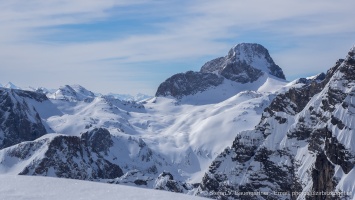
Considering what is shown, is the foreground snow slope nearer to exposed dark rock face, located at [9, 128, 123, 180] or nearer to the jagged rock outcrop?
the jagged rock outcrop

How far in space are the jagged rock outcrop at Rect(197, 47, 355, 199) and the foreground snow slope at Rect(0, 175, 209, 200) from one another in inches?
4957

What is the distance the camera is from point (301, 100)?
19212cm

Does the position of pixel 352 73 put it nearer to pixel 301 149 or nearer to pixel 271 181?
pixel 301 149

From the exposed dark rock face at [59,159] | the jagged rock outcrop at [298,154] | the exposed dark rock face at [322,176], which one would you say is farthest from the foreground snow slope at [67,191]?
the exposed dark rock face at [59,159]

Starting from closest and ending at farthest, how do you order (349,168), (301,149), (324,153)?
(349,168), (324,153), (301,149)

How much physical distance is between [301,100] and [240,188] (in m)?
51.1

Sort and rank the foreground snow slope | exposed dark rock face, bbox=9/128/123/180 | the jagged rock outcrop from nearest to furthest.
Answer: the foreground snow slope, the jagged rock outcrop, exposed dark rock face, bbox=9/128/123/180

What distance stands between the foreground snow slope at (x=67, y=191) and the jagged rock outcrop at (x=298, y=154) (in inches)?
4957

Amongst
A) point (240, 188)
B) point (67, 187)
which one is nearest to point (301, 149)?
point (240, 188)

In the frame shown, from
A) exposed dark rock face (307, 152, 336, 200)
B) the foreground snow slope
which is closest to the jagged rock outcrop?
exposed dark rock face (307, 152, 336, 200)

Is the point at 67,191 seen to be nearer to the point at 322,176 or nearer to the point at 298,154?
the point at 322,176

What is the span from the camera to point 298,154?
165250 millimetres

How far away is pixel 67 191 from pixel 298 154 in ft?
519

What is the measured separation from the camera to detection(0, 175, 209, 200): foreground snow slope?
41.9ft
